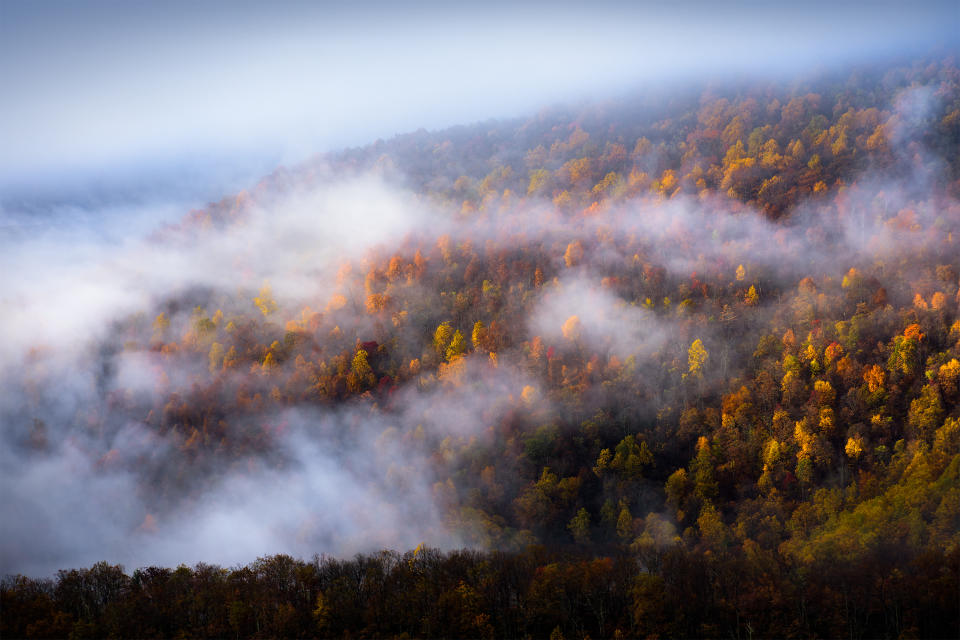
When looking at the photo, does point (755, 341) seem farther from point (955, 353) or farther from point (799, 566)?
point (799, 566)

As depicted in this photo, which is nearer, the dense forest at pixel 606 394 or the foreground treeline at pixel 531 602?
the foreground treeline at pixel 531 602

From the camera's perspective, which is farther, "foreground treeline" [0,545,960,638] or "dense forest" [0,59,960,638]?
"dense forest" [0,59,960,638]

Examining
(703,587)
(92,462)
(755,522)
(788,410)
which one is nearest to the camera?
(703,587)

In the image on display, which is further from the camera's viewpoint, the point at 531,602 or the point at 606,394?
the point at 606,394

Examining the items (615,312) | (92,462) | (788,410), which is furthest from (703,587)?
(92,462)
